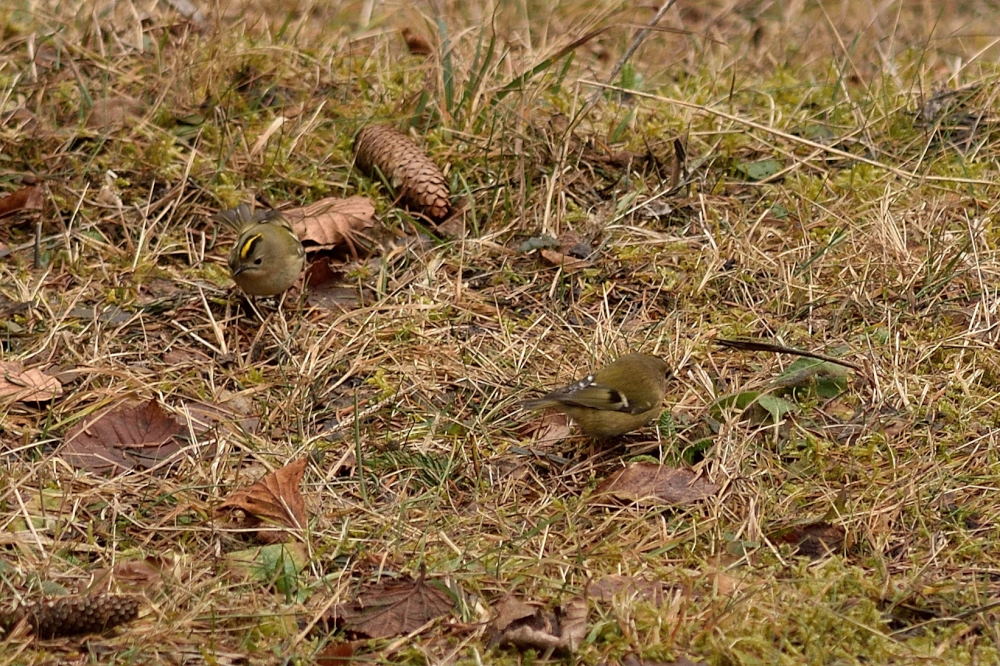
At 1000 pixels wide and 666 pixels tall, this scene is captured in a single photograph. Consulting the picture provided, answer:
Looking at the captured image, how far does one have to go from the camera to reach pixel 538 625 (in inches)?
Answer: 129

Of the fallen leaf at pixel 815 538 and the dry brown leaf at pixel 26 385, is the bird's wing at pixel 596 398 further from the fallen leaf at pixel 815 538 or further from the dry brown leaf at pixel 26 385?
the dry brown leaf at pixel 26 385

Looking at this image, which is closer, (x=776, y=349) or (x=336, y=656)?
(x=336, y=656)

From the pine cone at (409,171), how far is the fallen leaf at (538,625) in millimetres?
2415

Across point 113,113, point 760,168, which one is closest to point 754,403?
point 760,168

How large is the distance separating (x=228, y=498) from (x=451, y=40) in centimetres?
298

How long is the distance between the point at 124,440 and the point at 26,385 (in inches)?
17.3

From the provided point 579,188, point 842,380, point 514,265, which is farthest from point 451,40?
point 842,380

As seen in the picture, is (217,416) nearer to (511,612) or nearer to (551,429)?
(551,429)

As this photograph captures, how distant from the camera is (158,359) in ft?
15.3

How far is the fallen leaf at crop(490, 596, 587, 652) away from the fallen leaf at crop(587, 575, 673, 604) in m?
0.06

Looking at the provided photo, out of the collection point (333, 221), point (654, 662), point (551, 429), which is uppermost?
point (654, 662)

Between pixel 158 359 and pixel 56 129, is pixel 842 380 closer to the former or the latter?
pixel 158 359

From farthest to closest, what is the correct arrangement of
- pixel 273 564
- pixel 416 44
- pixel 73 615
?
1. pixel 416 44
2. pixel 273 564
3. pixel 73 615

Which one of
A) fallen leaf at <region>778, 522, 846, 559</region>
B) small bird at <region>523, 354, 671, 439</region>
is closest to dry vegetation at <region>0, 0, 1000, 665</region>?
fallen leaf at <region>778, 522, 846, 559</region>
